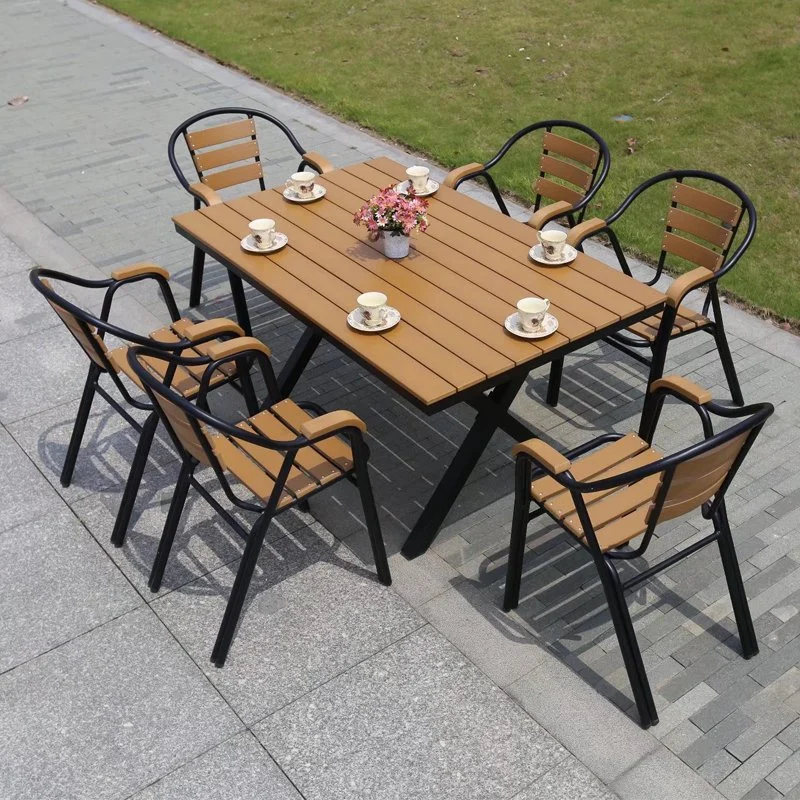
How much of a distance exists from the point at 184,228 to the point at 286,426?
4.54ft

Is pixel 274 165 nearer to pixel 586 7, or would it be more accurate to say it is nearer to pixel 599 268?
pixel 599 268

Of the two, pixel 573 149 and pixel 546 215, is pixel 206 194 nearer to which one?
pixel 546 215

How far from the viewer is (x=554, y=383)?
4.98 metres

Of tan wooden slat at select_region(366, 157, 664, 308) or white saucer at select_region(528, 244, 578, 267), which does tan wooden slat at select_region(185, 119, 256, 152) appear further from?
white saucer at select_region(528, 244, 578, 267)

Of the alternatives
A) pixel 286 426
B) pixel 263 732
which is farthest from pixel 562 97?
pixel 263 732

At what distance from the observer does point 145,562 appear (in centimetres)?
413

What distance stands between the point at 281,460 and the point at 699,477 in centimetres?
154

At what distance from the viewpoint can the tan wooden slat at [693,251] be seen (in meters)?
4.83

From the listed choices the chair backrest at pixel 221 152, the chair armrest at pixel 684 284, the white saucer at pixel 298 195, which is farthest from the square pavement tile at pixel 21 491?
the chair armrest at pixel 684 284

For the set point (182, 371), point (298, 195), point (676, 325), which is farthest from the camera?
point (298, 195)

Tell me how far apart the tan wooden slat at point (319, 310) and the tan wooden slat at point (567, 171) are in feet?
6.13

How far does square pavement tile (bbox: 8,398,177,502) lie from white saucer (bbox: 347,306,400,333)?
4.11 feet

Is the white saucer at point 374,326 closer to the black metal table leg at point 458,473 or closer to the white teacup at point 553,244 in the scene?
the black metal table leg at point 458,473

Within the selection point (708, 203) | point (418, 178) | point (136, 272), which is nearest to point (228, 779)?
point (136, 272)
